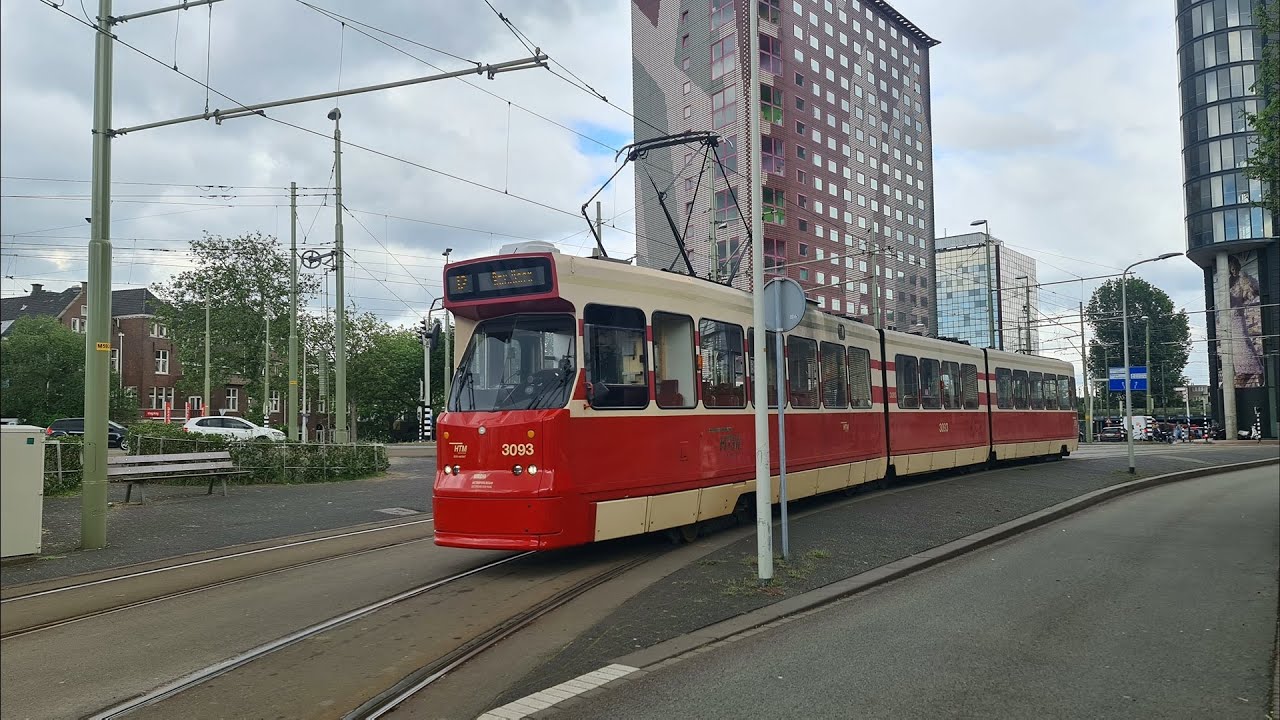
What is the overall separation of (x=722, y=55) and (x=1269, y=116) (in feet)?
173

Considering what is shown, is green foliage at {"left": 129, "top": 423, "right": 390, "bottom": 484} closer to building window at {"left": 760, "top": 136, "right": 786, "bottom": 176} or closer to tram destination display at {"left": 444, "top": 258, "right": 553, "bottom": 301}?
tram destination display at {"left": 444, "top": 258, "right": 553, "bottom": 301}

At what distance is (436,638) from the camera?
22.4 ft

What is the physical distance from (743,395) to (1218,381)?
7274 cm

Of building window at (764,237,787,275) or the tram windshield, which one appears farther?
building window at (764,237,787,275)

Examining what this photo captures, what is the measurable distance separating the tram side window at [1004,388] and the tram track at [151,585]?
16.0 metres

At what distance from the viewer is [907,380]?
58.5 ft

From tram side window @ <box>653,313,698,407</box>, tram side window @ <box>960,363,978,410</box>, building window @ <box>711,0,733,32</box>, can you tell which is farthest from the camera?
building window @ <box>711,0,733,32</box>

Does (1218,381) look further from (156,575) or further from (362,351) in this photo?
(156,575)

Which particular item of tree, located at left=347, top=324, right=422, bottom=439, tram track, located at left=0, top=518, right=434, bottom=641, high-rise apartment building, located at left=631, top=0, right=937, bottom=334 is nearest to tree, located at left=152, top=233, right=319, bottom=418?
tree, located at left=347, top=324, right=422, bottom=439

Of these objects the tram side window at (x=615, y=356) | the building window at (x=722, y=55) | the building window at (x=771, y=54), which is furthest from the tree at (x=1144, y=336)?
the tram side window at (x=615, y=356)

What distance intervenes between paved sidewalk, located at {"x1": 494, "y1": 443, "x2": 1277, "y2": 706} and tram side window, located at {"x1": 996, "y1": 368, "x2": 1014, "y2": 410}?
367cm

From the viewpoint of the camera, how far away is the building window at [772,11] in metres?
61.8

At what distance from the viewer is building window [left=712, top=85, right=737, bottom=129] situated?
2372 inches

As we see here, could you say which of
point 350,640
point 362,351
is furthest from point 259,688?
point 362,351
